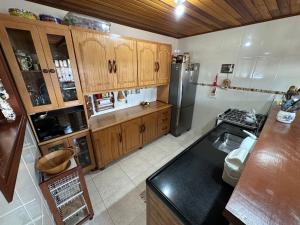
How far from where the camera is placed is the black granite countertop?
643mm

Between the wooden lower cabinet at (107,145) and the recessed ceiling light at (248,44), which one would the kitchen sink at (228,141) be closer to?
the wooden lower cabinet at (107,145)

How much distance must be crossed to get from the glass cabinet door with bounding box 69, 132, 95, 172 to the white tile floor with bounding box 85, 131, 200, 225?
7.4 inches

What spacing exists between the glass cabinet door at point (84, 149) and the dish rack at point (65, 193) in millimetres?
533

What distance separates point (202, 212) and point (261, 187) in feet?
0.99

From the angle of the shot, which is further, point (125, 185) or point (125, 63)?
point (125, 63)

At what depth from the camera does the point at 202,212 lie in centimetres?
65

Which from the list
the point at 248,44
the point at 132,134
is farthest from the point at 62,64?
the point at 248,44

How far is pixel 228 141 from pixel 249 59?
159 centimetres

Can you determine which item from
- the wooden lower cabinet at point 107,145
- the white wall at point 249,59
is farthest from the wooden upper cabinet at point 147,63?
the white wall at point 249,59

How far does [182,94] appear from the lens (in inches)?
105

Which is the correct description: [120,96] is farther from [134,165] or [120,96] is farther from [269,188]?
[269,188]

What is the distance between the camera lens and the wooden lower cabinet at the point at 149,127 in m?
2.43

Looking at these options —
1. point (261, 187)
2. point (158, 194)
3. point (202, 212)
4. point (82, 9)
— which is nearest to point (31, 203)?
point (158, 194)

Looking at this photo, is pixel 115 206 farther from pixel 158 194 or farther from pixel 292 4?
pixel 292 4
